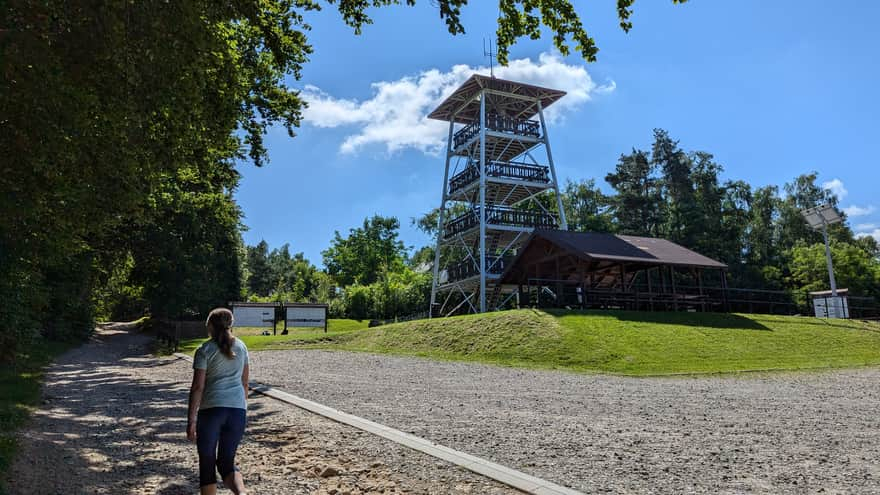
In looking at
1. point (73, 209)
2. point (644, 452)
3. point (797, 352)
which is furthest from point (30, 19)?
point (797, 352)

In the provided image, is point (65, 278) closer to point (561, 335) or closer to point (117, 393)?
point (117, 393)

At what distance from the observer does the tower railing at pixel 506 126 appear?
39.5 meters

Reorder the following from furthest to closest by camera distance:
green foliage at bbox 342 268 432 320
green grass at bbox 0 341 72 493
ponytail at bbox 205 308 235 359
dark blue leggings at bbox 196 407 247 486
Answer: green foliage at bbox 342 268 432 320, green grass at bbox 0 341 72 493, ponytail at bbox 205 308 235 359, dark blue leggings at bbox 196 407 247 486

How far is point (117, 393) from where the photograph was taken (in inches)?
489

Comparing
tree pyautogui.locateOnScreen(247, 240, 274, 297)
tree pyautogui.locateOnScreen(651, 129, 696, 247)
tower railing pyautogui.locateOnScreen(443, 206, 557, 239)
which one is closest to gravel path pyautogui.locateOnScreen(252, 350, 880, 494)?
tower railing pyautogui.locateOnScreen(443, 206, 557, 239)

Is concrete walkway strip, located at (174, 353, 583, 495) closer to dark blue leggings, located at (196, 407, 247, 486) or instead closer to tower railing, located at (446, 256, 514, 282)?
dark blue leggings, located at (196, 407, 247, 486)

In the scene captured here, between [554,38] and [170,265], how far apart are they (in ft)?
117

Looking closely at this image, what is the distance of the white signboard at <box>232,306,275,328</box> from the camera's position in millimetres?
30453

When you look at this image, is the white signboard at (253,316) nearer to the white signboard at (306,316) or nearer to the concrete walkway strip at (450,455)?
the white signboard at (306,316)

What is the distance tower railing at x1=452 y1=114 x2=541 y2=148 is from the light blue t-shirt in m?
35.5

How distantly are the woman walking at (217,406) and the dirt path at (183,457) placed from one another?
2.92 ft

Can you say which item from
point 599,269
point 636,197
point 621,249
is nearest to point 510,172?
point 599,269

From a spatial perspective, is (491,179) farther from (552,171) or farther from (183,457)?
(183,457)

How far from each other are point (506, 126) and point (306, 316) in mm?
19467
